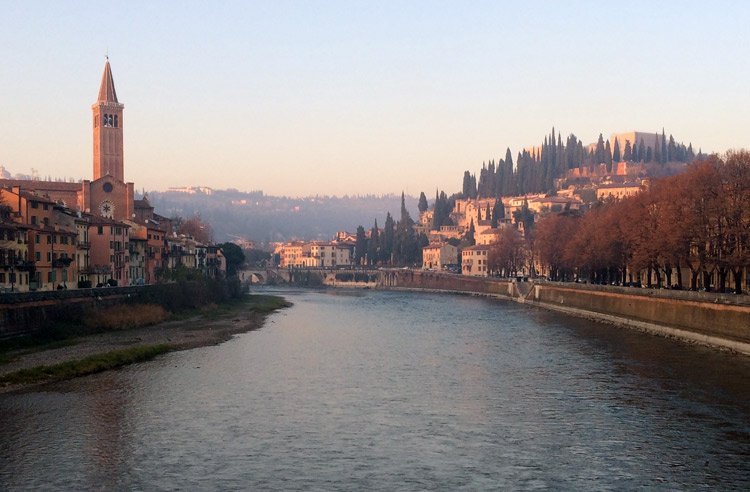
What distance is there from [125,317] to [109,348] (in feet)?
55.7

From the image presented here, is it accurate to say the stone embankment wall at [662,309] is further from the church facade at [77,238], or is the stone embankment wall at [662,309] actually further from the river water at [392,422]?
the church facade at [77,238]

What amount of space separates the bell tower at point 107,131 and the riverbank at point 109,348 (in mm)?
65052

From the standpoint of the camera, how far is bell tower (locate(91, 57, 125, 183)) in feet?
476

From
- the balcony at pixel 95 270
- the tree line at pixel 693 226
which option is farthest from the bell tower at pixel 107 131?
the tree line at pixel 693 226

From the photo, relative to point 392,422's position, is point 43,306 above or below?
above

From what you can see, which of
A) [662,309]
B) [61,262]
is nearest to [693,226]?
[662,309]

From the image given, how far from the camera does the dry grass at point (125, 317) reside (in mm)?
68250

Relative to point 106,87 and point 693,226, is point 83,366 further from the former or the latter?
point 106,87

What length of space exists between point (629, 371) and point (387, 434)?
20927 millimetres

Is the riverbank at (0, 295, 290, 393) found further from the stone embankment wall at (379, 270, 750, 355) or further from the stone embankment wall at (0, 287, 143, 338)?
the stone embankment wall at (379, 270, 750, 355)

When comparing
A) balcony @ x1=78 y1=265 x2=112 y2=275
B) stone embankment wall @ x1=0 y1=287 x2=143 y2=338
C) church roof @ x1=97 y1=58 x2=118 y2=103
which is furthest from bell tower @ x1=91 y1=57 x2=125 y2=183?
stone embankment wall @ x1=0 y1=287 x2=143 y2=338

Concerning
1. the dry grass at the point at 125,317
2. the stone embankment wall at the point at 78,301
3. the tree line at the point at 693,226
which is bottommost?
the dry grass at the point at 125,317

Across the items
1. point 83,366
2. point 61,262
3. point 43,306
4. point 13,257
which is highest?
point 13,257

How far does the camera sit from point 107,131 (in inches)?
5738
